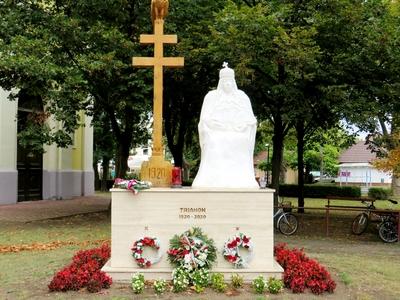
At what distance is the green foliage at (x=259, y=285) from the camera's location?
7289mm

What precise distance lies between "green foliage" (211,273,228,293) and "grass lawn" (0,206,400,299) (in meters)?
0.11

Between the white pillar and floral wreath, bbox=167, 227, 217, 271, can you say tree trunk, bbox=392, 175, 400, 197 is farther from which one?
floral wreath, bbox=167, 227, 217, 271

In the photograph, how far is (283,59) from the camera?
44.2 ft

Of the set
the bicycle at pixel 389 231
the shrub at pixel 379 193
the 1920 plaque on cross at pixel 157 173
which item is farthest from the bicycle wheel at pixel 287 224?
the shrub at pixel 379 193

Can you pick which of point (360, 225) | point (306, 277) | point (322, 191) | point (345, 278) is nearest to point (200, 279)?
point (306, 277)

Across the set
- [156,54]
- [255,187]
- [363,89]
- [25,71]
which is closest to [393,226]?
[363,89]

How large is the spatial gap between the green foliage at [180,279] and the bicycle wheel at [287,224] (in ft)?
26.7

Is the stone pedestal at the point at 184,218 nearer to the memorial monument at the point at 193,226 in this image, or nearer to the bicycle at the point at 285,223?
the memorial monument at the point at 193,226

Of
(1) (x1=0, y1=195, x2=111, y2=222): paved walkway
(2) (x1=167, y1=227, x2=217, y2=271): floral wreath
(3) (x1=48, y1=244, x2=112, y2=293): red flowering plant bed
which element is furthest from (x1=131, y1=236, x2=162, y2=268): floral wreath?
(1) (x1=0, y1=195, x2=111, y2=222): paved walkway

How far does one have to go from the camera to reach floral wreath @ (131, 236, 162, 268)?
773cm

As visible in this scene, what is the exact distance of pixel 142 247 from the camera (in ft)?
25.4

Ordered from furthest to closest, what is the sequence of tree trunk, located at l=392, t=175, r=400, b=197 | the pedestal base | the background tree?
tree trunk, located at l=392, t=175, r=400, b=197
the background tree
the pedestal base

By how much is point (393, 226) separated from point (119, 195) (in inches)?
370

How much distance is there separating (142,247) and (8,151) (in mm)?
16587
